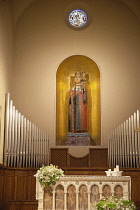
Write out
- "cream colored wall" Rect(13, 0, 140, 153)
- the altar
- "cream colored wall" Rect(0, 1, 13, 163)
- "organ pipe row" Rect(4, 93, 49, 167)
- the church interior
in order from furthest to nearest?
"cream colored wall" Rect(13, 0, 140, 153)
the church interior
"cream colored wall" Rect(0, 1, 13, 163)
"organ pipe row" Rect(4, 93, 49, 167)
the altar

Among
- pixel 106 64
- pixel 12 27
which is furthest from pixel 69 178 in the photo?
pixel 12 27

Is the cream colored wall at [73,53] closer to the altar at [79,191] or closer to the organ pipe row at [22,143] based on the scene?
the organ pipe row at [22,143]

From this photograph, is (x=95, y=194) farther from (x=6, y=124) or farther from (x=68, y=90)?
(x=68, y=90)

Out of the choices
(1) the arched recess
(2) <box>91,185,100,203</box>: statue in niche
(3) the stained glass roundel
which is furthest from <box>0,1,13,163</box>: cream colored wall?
(2) <box>91,185,100,203</box>: statue in niche

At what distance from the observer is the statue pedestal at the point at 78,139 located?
568 inches

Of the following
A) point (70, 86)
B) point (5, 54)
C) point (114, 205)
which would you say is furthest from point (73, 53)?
point (114, 205)

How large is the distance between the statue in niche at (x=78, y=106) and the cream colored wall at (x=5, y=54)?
Answer: 2680 millimetres

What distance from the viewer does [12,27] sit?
1530 cm

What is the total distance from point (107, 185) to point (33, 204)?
13.0ft

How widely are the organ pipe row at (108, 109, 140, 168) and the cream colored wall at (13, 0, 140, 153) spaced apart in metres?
Answer: 1.04

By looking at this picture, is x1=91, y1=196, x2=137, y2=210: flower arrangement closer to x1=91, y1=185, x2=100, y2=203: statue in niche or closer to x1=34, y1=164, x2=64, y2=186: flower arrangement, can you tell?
x1=34, y1=164, x2=64, y2=186: flower arrangement

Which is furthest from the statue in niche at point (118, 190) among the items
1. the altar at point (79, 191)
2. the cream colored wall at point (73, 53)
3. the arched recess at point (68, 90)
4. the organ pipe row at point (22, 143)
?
the arched recess at point (68, 90)

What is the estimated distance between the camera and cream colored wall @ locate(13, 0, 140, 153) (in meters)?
14.8

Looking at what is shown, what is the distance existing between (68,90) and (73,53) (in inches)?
63.7
